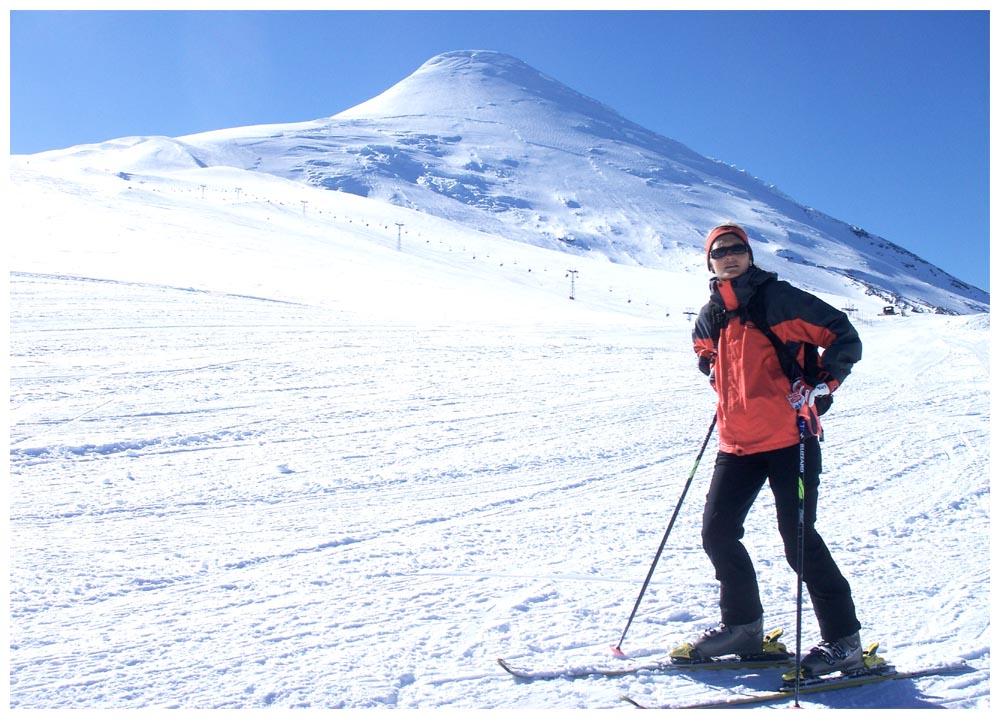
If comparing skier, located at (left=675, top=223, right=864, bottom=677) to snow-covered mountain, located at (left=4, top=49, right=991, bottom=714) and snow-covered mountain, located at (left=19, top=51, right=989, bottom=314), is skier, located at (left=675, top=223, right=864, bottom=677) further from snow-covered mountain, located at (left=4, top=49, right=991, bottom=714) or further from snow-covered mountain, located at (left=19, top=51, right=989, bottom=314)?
snow-covered mountain, located at (left=19, top=51, right=989, bottom=314)

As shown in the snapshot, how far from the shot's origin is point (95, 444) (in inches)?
222

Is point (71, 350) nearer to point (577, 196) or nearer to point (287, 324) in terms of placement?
point (287, 324)

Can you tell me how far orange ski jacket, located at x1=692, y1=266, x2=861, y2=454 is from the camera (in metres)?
2.81

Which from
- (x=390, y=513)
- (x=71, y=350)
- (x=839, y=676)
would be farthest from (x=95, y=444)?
(x=839, y=676)

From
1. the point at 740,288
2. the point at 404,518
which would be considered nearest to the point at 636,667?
the point at 740,288

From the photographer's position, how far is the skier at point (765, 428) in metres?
2.85

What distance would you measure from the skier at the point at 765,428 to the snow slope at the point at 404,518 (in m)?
0.25

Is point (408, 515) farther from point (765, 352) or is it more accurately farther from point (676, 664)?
point (765, 352)

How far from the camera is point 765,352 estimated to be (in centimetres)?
293

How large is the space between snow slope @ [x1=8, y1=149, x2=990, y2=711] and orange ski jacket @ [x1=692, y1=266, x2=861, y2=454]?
3.40 feet

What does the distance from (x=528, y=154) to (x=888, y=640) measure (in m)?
146

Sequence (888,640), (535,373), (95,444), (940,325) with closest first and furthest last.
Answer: (888,640) → (95,444) → (535,373) → (940,325)

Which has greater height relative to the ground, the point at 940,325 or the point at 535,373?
the point at 940,325
